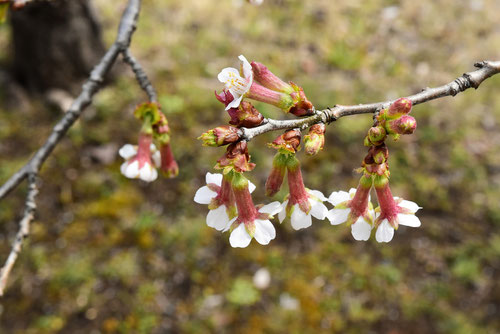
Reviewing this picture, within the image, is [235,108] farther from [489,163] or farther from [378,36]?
[378,36]

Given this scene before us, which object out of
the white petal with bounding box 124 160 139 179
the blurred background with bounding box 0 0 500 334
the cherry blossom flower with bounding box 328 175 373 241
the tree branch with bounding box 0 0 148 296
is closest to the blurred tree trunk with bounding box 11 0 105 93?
the blurred background with bounding box 0 0 500 334

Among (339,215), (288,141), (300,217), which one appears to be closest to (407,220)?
(339,215)

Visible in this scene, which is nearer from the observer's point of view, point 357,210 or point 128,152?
point 357,210

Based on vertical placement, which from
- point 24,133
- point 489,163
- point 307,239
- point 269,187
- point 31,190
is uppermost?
point 24,133

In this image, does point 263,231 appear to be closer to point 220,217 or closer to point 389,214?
point 220,217

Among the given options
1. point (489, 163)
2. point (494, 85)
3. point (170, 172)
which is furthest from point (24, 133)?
point (494, 85)

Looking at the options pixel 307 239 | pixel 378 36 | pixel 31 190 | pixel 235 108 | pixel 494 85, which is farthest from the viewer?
pixel 378 36

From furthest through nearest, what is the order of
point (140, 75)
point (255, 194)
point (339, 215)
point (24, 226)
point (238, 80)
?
point (255, 194), point (140, 75), point (24, 226), point (339, 215), point (238, 80)
